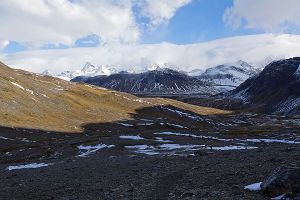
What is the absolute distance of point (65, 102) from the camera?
6107 inches

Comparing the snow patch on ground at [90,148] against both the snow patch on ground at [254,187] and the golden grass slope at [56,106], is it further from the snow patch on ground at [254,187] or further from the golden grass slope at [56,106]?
the snow patch on ground at [254,187]

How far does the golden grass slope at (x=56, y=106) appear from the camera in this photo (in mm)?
117000

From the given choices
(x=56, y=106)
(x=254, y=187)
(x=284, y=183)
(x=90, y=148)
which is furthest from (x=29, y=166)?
(x=56, y=106)

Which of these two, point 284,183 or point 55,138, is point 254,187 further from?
point 55,138

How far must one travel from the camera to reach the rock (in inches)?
882

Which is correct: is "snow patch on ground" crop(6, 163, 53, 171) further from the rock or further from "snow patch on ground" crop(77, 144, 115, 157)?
the rock

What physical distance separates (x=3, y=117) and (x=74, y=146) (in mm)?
43328

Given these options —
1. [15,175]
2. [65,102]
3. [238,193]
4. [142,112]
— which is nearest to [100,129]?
[65,102]

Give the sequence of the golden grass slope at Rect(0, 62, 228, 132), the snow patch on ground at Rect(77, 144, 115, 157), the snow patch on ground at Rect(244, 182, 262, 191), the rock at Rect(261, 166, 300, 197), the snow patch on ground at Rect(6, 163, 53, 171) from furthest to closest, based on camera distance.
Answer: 1. the golden grass slope at Rect(0, 62, 228, 132)
2. the snow patch on ground at Rect(77, 144, 115, 157)
3. the snow patch on ground at Rect(6, 163, 53, 171)
4. the snow patch on ground at Rect(244, 182, 262, 191)
5. the rock at Rect(261, 166, 300, 197)

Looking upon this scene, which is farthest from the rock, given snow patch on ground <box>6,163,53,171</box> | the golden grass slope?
the golden grass slope

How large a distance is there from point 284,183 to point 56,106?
12711 centimetres

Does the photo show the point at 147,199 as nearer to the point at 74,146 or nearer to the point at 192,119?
the point at 74,146

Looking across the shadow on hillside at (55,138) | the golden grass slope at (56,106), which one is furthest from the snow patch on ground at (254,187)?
the golden grass slope at (56,106)

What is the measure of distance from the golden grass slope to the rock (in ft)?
290
